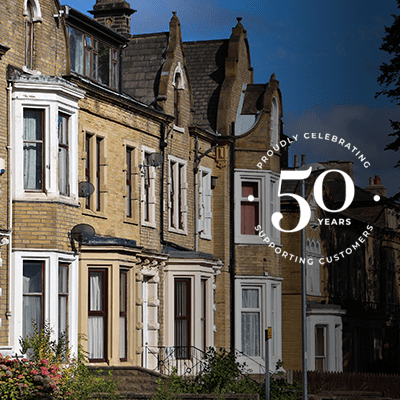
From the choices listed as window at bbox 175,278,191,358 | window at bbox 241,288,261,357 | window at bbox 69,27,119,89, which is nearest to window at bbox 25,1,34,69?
window at bbox 69,27,119,89

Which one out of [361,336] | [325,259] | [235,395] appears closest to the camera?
[235,395]

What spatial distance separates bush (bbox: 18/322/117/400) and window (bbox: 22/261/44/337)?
238 millimetres

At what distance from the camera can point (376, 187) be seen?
68000 mm

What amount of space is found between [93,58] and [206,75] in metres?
9.56

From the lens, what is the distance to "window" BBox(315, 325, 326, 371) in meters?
41.7

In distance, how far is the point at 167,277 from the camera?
28828 millimetres

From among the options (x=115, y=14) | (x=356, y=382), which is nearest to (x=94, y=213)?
(x=115, y=14)

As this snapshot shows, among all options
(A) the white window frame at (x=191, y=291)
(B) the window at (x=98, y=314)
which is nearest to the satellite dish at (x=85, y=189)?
(B) the window at (x=98, y=314)

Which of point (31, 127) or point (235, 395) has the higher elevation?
point (31, 127)

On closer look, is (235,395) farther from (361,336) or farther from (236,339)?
(361,336)

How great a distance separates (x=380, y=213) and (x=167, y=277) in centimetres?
3435

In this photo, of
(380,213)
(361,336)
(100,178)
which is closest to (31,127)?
(100,178)

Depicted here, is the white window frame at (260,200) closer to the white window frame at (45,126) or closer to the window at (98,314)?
the window at (98,314)

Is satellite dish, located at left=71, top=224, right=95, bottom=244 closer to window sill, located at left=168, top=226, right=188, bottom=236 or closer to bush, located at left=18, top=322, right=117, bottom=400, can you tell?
bush, located at left=18, top=322, right=117, bottom=400
